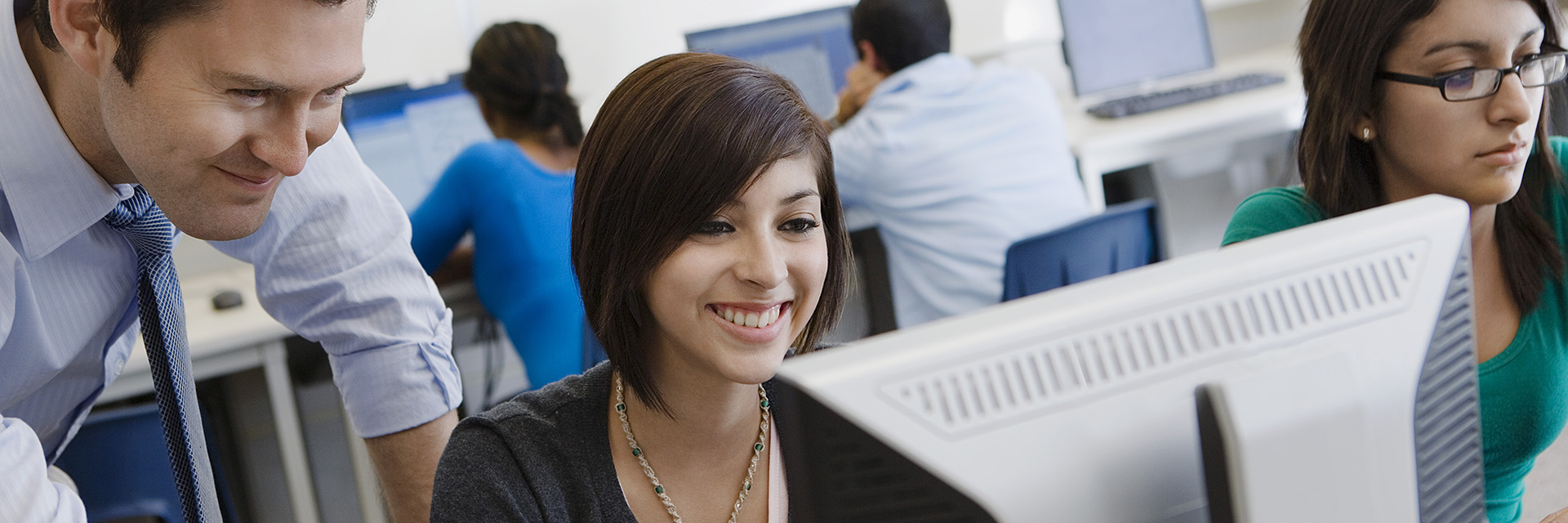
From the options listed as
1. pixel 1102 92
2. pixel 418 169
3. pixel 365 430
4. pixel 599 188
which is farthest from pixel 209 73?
pixel 1102 92

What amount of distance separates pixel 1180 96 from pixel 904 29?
1021mm

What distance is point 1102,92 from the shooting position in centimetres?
327

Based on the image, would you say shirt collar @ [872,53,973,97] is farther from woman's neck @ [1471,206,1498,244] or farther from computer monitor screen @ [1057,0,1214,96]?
woman's neck @ [1471,206,1498,244]

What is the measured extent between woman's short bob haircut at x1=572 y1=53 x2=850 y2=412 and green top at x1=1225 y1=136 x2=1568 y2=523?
0.52 meters

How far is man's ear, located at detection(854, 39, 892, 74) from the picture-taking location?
2486mm

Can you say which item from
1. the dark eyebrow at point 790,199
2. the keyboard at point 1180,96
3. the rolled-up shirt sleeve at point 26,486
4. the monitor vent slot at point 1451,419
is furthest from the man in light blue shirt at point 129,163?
the keyboard at point 1180,96

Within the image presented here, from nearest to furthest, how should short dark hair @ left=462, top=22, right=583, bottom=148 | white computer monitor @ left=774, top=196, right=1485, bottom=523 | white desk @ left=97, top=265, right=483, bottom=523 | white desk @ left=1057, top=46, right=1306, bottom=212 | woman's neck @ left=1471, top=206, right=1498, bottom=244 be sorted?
white computer monitor @ left=774, top=196, right=1485, bottom=523 < woman's neck @ left=1471, top=206, right=1498, bottom=244 < white desk @ left=97, top=265, right=483, bottom=523 < short dark hair @ left=462, top=22, right=583, bottom=148 < white desk @ left=1057, top=46, right=1306, bottom=212

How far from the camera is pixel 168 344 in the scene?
3.26ft

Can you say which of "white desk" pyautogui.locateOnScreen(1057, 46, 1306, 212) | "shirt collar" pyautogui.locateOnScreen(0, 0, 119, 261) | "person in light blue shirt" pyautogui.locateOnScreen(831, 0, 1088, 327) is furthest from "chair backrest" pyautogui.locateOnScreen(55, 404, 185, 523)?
"white desk" pyautogui.locateOnScreen(1057, 46, 1306, 212)

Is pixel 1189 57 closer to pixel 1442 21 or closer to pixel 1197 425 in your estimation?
pixel 1442 21

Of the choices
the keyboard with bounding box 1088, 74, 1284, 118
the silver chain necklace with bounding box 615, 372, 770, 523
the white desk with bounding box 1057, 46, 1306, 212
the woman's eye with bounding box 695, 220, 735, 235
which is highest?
the woman's eye with bounding box 695, 220, 735, 235

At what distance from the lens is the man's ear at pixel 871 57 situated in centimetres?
249

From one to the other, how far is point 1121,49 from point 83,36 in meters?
2.92

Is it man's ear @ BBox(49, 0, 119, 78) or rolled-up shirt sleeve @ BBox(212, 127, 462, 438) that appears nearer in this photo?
man's ear @ BBox(49, 0, 119, 78)
